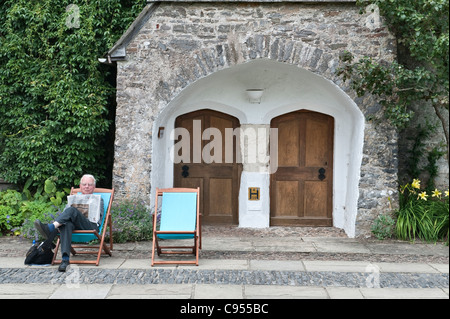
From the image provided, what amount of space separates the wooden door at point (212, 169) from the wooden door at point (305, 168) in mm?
696

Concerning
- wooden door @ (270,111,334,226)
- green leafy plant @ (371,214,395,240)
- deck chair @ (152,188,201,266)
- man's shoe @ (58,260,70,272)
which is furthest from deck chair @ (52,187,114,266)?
green leafy plant @ (371,214,395,240)

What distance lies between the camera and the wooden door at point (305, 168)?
8836 mm

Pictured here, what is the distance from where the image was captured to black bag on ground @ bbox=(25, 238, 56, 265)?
6039 mm

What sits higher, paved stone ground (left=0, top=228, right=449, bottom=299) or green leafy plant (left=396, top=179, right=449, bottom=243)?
green leafy plant (left=396, top=179, right=449, bottom=243)

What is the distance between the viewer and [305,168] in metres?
8.84

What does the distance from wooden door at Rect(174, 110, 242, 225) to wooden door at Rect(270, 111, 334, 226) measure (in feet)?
2.29

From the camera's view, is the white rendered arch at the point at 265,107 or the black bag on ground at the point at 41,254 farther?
the white rendered arch at the point at 265,107

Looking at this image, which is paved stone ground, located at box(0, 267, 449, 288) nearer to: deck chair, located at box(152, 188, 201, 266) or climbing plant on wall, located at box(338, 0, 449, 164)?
deck chair, located at box(152, 188, 201, 266)

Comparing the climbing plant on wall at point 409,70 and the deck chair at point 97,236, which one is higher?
the climbing plant on wall at point 409,70

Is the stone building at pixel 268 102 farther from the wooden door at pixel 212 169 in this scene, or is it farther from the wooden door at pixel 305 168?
the wooden door at pixel 212 169

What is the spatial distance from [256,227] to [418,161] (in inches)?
112

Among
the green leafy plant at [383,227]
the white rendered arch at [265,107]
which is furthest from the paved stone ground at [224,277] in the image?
the white rendered arch at [265,107]

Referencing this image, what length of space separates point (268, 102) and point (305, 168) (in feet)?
4.23

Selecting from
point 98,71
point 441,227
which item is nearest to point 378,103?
point 441,227
